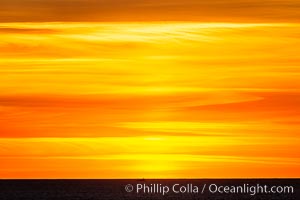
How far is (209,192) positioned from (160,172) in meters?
0.49

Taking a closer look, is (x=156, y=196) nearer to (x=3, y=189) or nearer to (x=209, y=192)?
(x=209, y=192)

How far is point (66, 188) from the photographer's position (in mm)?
13742

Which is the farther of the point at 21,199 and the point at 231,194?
the point at 21,199

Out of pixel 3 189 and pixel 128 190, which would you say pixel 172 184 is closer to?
pixel 128 190

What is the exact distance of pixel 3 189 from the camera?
13.1 m

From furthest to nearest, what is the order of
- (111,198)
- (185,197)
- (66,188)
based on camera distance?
(66,188)
(111,198)
(185,197)

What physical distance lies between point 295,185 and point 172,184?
3.62 feet

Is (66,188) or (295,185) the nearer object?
(295,185)

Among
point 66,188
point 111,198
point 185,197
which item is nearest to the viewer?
point 185,197

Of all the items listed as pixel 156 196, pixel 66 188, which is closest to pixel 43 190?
pixel 66 188

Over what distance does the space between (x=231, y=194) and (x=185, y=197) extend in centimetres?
41

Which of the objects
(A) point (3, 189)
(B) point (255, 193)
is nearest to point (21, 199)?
(A) point (3, 189)

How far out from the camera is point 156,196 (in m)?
12.1

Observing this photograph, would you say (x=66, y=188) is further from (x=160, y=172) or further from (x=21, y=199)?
(x=160, y=172)
